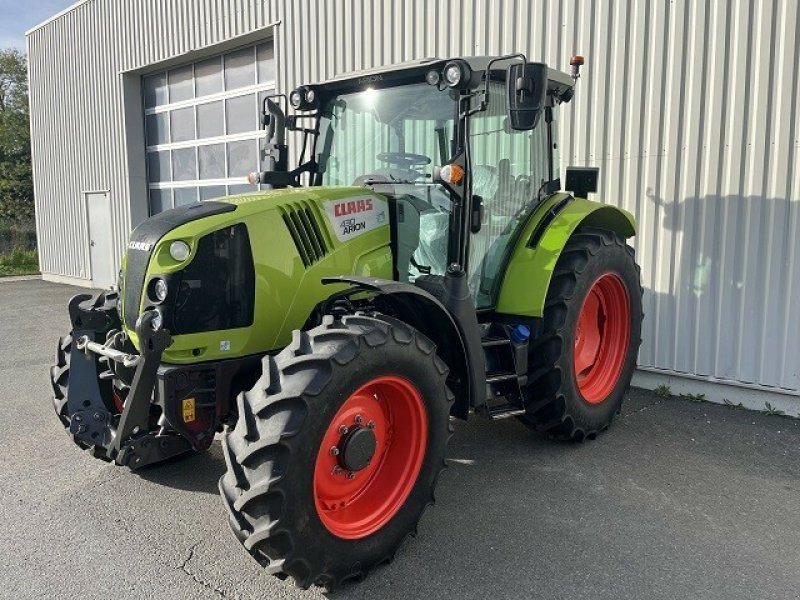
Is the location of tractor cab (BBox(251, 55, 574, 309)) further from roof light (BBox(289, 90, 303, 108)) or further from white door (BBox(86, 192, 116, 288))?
white door (BBox(86, 192, 116, 288))

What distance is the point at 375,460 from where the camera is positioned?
3.32 m

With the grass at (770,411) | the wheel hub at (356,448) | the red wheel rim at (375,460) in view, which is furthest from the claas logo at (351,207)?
the grass at (770,411)

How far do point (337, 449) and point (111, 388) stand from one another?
160 cm

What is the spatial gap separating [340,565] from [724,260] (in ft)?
13.9

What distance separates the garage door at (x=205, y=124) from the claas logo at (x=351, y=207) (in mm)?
7028

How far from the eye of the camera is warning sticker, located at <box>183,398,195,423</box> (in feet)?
10.6

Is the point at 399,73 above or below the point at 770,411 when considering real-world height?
above

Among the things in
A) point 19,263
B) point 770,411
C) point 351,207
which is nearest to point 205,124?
point 351,207

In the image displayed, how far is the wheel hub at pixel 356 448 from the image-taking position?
3045 mm

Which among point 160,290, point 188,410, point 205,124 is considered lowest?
point 188,410

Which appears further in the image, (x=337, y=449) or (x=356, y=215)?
(x=356, y=215)

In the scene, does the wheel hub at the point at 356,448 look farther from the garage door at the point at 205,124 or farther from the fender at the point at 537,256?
the garage door at the point at 205,124

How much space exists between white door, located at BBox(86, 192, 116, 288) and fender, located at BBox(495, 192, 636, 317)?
36.8 feet

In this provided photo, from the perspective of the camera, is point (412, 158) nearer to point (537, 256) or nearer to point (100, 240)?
point (537, 256)
